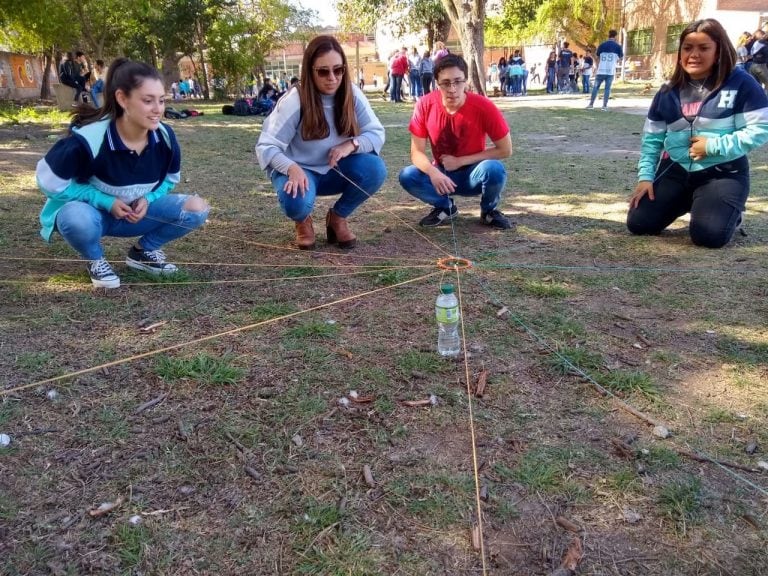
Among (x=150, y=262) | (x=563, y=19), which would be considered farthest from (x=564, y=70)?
(x=150, y=262)

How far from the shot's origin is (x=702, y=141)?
363cm

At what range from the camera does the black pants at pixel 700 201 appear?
12.0 ft

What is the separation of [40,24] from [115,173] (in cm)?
1743

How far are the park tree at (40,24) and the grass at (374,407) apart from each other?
11.6m

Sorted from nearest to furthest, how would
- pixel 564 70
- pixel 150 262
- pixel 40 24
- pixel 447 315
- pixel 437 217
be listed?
pixel 447 315 → pixel 150 262 → pixel 437 217 → pixel 40 24 → pixel 564 70

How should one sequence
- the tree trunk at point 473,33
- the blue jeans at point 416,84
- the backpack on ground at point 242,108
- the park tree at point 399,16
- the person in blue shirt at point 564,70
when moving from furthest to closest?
the park tree at point 399,16 → the person in blue shirt at point 564,70 → the blue jeans at point 416,84 → the backpack on ground at point 242,108 → the tree trunk at point 473,33

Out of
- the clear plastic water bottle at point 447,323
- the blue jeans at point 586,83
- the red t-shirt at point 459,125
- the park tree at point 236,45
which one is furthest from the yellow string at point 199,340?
the blue jeans at point 586,83

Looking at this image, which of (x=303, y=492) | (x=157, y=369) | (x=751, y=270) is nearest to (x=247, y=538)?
(x=303, y=492)

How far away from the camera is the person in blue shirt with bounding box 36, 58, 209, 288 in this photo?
291 centimetres

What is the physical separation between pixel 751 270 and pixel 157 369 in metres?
3.30

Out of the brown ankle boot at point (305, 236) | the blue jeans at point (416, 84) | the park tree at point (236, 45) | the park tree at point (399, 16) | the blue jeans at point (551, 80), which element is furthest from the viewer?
the park tree at point (399, 16)

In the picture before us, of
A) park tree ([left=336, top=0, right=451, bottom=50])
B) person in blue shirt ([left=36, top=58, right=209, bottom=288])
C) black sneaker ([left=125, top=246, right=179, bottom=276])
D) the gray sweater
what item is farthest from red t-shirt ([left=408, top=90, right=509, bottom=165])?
park tree ([left=336, top=0, right=451, bottom=50])

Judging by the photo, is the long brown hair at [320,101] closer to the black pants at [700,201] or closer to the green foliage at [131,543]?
the black pants at [700,201]

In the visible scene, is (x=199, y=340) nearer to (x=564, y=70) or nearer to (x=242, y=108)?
(x=242, y=108)
